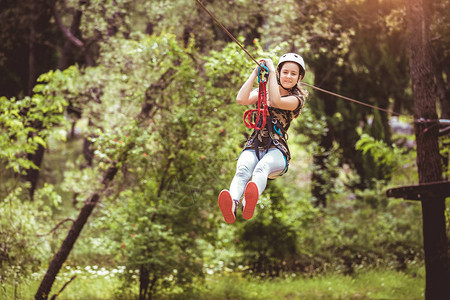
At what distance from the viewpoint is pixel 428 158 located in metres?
7.18

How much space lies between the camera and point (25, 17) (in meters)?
13.5

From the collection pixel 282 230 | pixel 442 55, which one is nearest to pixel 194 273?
pixel 282 230

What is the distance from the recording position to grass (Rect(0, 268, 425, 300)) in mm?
9297

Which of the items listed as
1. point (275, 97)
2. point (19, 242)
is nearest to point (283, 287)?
point (19, 242)

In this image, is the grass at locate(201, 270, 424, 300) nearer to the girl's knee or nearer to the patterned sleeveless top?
the patterned sleeveless top

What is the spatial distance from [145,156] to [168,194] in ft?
2.63

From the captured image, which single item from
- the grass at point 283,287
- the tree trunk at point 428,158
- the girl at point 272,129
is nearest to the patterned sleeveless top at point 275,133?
the girl at point 272,129

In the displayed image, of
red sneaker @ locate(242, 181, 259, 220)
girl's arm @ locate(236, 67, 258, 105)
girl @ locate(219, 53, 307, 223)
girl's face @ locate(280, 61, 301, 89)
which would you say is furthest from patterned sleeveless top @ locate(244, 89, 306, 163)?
red sneaker @ locate(242, 181, 259, 220)

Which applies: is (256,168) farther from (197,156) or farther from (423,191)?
(197,156)

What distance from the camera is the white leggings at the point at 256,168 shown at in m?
3.73

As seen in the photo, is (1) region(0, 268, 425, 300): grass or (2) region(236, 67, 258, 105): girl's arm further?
(1) region(0, 268, 425, 300): grass

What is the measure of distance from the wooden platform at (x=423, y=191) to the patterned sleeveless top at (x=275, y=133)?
8.75 ft

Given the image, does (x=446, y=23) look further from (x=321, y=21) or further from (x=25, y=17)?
(x=25, y=17)

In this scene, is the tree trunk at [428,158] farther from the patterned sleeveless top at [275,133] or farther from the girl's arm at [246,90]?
the girl's arm at [246,90]
